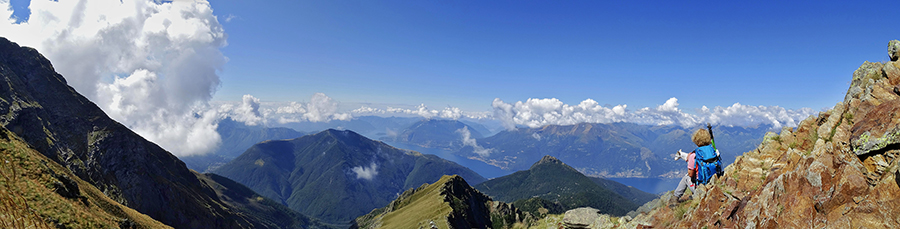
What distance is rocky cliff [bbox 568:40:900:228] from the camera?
362 inches

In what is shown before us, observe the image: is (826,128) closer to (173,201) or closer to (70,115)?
(173,201)

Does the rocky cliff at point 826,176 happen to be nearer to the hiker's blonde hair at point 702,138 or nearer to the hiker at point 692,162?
the hiker at point 692,162

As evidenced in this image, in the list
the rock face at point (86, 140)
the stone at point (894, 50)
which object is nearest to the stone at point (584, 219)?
the stone at point (894, 50)

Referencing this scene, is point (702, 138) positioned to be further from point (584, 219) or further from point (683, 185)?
point (584, 219)

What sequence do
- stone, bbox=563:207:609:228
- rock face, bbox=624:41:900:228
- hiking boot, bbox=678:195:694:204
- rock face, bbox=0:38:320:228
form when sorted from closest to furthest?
rock face, bbox=624:41:900:228 → hiking boot, bbox=678:195:694:204 → stone, bbox=563:207:609:228 → rock face, bbox=0:38:320:228

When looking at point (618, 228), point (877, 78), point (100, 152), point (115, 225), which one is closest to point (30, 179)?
point (115, 225)

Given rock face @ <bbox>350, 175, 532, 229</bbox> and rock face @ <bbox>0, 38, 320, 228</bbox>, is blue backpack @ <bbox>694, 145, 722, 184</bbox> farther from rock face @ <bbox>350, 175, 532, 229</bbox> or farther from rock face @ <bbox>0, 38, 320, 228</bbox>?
rock face @ <bbox>0, 38, 320, 228</bbox>

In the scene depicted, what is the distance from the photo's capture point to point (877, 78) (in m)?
14.1

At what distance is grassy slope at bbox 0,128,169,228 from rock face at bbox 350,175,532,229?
2901 inches

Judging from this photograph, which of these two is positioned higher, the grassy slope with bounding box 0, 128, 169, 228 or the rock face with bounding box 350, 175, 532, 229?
the grassy slope with bounding box 0, 128, 169, 228

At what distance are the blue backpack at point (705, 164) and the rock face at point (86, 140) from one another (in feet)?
498

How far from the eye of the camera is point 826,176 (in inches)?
420

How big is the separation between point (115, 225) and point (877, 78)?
58.3 m

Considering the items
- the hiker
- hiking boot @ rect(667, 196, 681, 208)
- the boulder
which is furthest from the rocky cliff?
the boulder
